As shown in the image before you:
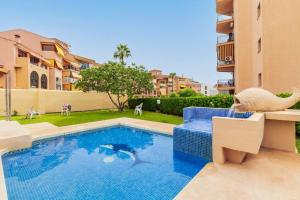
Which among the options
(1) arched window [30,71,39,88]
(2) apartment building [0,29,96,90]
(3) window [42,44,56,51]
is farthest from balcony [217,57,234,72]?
(3) window [42,44,56,51]

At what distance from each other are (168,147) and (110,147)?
2.80 m

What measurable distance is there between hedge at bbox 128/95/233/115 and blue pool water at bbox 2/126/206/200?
5.60 meters

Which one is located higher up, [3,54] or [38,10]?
[38,10]

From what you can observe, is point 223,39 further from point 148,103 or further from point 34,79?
point 34,79

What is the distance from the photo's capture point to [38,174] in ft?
18.1

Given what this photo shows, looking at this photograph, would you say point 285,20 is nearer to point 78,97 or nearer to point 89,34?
point 78,97

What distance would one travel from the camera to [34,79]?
2794 centimetres

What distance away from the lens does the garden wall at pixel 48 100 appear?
58.9 feet

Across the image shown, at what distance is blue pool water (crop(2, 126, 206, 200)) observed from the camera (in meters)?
4.44

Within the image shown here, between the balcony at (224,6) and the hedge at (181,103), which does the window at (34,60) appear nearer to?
the hedge at (181,103)

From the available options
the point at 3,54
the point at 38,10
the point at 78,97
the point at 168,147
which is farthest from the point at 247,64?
the point at 3,54

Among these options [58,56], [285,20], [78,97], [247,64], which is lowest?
[78,97]

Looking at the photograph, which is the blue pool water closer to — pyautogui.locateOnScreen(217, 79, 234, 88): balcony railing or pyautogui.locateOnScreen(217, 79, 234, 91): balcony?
pyautogui.locateOnScreen(217, 79, 234, 91): balcony

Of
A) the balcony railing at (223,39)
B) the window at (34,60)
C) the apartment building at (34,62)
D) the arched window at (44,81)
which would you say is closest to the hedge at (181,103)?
the balcony railing at (223,39)
